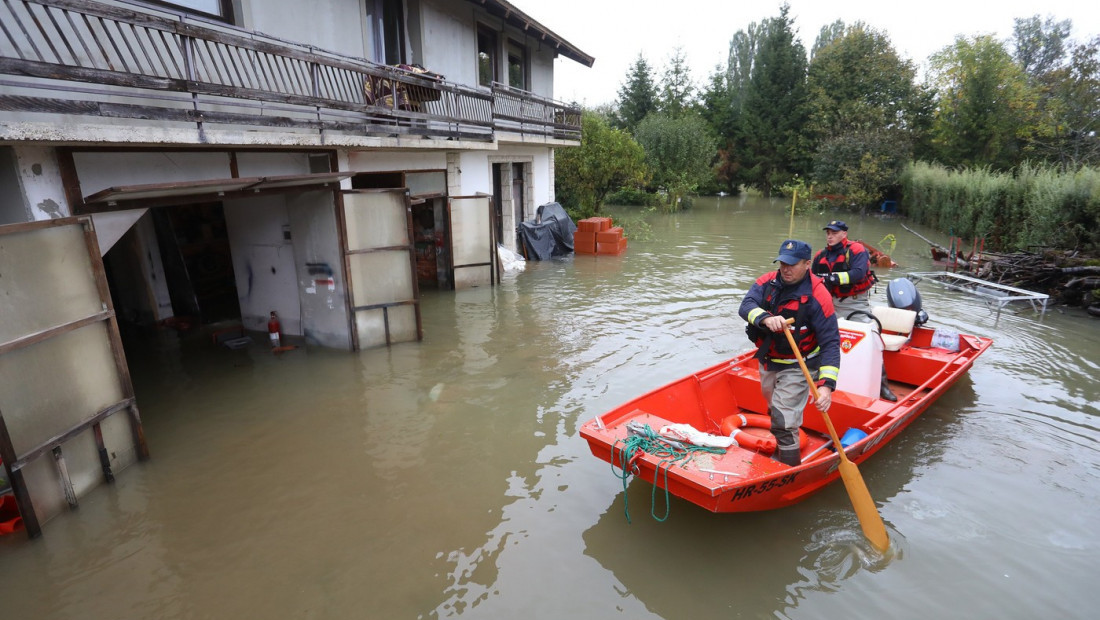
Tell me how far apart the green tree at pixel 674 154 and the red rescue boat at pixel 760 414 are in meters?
24.0

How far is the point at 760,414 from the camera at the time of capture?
22.1 ft

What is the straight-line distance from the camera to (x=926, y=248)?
19641 mm

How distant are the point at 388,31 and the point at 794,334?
11.2 m

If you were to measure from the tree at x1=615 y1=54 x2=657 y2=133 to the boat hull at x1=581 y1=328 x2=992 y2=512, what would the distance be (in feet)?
133

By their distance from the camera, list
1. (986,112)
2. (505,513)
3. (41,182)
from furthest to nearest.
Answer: (986,112) < (41,182) < (505,513)

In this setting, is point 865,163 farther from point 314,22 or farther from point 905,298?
point 314,22

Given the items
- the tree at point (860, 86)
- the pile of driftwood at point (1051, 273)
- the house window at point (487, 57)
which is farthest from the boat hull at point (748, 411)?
the tree at point (860, 86)

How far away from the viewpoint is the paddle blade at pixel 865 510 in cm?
468

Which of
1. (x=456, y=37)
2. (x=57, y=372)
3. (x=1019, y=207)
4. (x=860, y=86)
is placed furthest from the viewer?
(x=860, y=86)

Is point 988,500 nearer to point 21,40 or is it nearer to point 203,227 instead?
point 21,40

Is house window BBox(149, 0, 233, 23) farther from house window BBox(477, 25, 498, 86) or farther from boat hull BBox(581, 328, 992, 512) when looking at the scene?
house window BBox(477, 25, 498, 86)

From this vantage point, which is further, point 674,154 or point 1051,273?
point 674,154

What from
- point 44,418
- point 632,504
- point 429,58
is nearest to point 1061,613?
point 632,504

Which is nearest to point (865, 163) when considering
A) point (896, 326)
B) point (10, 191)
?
point (896, 326)
